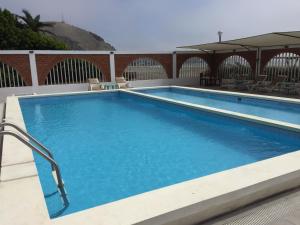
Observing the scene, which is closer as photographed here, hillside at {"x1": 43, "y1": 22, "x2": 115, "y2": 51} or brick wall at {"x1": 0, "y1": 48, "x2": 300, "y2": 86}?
brick wall at {"x1": 0, "y1": 48, "x2": 300, "y2": 86}

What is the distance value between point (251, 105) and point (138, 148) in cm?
577

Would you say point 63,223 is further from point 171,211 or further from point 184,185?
point 184,185

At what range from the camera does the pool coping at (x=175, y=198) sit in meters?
2.11

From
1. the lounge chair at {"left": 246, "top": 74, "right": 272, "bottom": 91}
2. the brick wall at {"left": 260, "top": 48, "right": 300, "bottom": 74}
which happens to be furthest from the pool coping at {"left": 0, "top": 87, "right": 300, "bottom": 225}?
the brick wall at {"left": 260, "top": 48, "right": 300, "bottom": 74}

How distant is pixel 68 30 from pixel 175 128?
60.8 metres

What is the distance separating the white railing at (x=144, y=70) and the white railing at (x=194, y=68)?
1.44m

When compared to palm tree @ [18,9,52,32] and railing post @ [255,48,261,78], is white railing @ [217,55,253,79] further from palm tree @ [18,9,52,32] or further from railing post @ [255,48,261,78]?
palm tree @ [18,9,52,32]

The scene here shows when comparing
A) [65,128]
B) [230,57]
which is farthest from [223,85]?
[65,128]

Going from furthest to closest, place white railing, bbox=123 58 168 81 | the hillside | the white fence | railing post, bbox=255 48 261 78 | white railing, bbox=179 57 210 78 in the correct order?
the hillside, white railing, bbox=179 57 210 78, white railing, bbox=123 58 168 81, railing post, bbox=255 48 261 78, the white fence

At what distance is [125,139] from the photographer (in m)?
5.77

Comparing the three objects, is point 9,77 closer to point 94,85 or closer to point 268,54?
point 94,85

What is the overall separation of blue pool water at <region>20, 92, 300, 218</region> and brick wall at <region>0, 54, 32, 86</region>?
5.42 metres

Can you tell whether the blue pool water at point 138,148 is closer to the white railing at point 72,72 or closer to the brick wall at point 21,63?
the brick wall at point 21,63

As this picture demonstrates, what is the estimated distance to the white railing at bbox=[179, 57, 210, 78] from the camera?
58.2 feet
